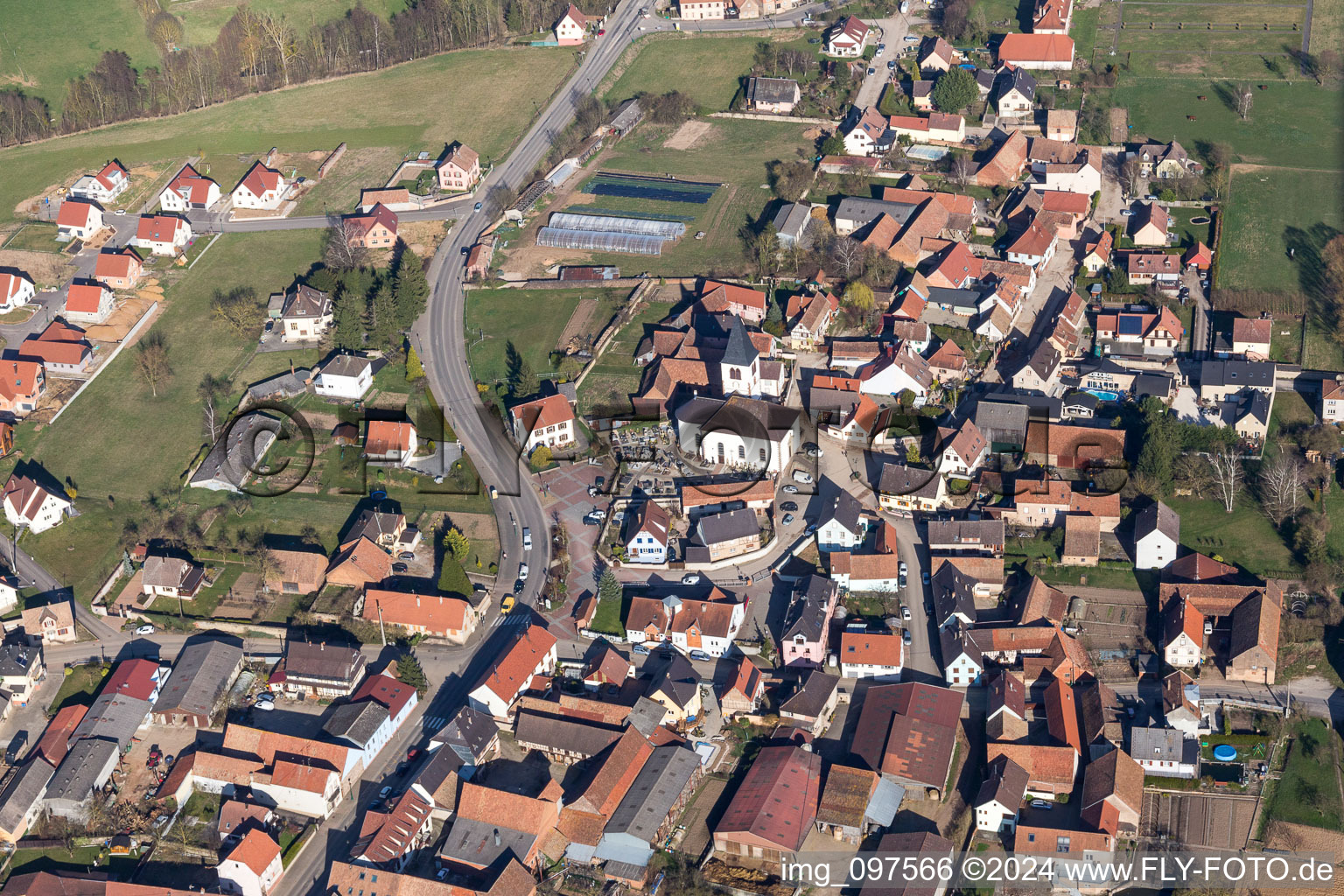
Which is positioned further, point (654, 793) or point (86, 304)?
point (86, 304)

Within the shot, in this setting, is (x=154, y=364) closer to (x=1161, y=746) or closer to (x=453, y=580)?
(x=453, y=580)

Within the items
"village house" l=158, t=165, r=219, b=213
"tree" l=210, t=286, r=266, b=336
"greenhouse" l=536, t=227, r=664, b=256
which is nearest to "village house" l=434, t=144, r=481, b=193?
"greenhouse" l=536, t=227, r=664, b=256

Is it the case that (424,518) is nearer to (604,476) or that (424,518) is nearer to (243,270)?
(604,476)

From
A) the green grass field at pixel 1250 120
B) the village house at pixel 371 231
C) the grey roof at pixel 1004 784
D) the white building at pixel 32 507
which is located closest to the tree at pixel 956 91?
the green grass field at pixel 1250 120

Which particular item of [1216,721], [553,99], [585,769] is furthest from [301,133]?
[1216,721]

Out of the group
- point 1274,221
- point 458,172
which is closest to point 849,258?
point 1274,221

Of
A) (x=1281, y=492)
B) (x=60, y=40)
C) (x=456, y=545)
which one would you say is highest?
(x=60, y=40)

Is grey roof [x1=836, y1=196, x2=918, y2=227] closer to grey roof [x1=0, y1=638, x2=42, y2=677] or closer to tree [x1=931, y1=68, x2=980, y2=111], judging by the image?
tree [x1=931, y1=68, x2=980, y2=111]
